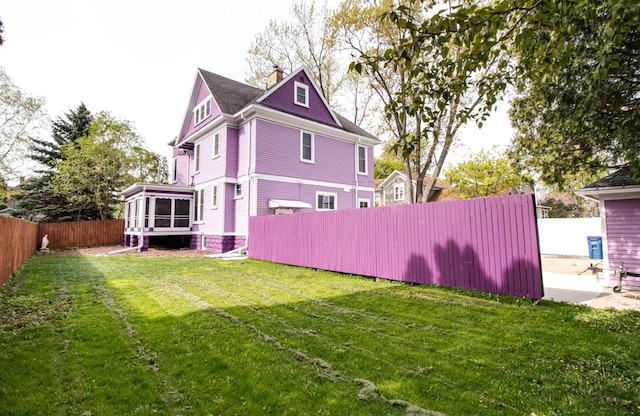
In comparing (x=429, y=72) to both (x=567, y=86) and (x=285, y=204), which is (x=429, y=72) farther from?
(x=285, y=204)

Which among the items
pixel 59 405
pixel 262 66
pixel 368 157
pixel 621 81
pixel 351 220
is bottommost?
pixel 59 405

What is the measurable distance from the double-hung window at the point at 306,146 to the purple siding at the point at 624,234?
11945 millimetres

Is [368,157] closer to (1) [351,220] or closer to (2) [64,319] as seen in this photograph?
(1) [351,220]

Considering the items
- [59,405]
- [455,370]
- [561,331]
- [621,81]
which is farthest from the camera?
[621,81]

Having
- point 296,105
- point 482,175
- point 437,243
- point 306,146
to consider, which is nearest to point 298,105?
point 296,105

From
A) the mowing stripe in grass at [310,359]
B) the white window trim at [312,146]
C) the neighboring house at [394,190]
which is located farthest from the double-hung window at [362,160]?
the neighboring house at [394,190]

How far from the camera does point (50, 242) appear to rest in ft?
61.7

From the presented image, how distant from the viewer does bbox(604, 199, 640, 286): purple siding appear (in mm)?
8188

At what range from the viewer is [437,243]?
7156 millimetres

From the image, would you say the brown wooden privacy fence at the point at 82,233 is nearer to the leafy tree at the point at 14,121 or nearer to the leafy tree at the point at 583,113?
the leafy tree at the point at 14,121

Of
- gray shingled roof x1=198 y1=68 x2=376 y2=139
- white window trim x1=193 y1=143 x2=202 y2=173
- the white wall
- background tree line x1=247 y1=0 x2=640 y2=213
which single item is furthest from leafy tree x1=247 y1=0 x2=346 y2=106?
the white wall

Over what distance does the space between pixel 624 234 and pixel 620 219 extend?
0.42 meters

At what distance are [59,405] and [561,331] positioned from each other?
5851 millimetres

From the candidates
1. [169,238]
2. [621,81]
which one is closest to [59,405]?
[621,81]
